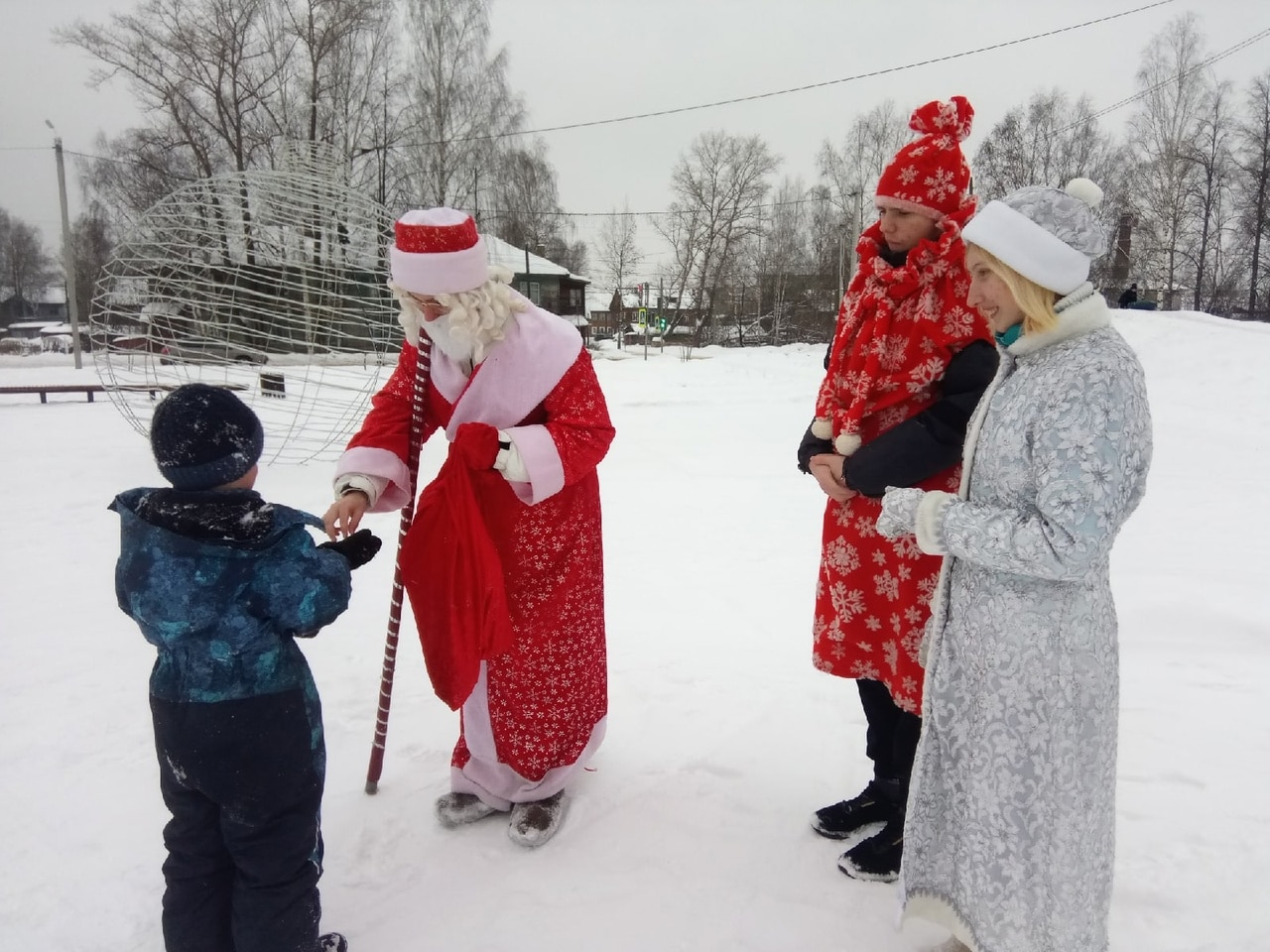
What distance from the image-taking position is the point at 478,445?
1866mm

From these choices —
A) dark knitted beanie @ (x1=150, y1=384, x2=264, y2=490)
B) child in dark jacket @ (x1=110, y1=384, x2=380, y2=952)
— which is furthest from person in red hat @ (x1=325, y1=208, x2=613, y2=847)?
dark knitted beanie @ (x1=150, y1=384, x2=264, y2=490)

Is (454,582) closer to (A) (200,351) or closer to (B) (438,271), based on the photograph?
(B) (438,271)

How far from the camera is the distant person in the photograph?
129cm

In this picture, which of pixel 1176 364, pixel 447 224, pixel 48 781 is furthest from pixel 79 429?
pixel 1176 364

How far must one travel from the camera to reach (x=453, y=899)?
1924 mm

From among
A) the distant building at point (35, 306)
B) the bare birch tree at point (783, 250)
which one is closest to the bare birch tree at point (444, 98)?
the bare birch tree at point (783, 250)

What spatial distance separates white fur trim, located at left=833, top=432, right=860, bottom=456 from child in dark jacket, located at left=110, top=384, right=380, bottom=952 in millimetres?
1146

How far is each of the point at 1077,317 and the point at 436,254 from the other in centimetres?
140

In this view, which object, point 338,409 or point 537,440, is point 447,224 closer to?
point 537,440

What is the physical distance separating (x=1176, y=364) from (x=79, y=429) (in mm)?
13974

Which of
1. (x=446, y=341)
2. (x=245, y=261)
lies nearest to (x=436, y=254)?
(x=446, y=341)

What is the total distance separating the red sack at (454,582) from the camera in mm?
1911

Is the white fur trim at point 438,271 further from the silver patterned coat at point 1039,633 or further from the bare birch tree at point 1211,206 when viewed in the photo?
the bare birch tree at point 1211,206

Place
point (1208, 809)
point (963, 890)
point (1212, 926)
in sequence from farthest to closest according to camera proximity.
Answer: point (1208, 809), point (1212, 926), point (963, 890)
